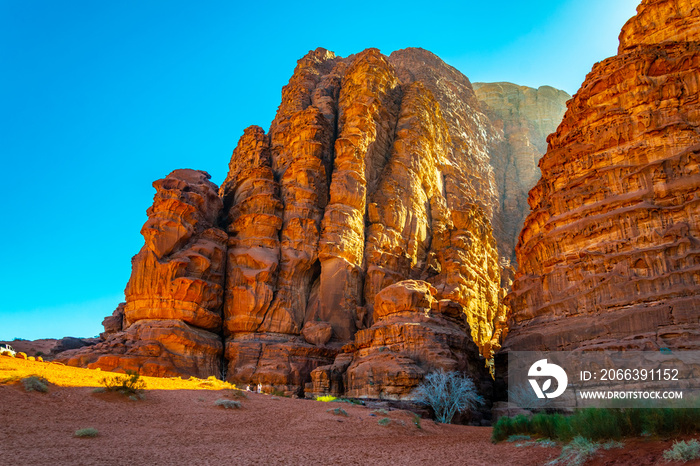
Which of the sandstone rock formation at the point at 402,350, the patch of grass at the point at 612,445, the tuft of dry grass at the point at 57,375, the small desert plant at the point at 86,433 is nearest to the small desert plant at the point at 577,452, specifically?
the patch of grass at the point at 612,445

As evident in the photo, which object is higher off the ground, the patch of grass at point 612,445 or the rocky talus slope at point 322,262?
the rocky talus slope at point 322,262

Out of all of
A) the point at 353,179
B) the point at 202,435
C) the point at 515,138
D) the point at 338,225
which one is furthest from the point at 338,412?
the point at 515,138

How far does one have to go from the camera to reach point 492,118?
11619 centimetres

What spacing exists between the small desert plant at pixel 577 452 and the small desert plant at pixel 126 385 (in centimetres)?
1386

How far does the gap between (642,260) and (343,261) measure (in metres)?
28.1

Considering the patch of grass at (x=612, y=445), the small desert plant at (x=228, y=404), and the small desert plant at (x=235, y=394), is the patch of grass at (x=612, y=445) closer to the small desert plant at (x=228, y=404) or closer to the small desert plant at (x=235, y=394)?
the small desert plant at (x=228, y=404)

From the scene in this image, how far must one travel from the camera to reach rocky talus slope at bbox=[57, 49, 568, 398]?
1550 inches

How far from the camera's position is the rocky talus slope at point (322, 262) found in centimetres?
3938

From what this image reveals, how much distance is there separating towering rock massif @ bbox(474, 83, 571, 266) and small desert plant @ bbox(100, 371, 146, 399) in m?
73.3

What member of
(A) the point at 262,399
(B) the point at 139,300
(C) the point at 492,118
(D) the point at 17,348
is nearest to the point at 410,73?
(C) the point at 492,118

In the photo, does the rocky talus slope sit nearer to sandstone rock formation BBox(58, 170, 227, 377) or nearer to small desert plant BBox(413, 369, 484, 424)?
sandstone rock formation BBox(58, 170, 227, 377)

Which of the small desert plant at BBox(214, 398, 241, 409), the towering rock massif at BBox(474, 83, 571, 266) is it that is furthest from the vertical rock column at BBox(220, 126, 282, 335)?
the towering rock massif at BBox(474, 83, 571, 266)

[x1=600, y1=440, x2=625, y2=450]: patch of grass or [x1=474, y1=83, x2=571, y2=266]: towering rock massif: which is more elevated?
[x1=474, y1=83, x2=571, y2=266]: towering rock massif

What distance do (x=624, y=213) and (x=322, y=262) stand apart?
95.9 feet
